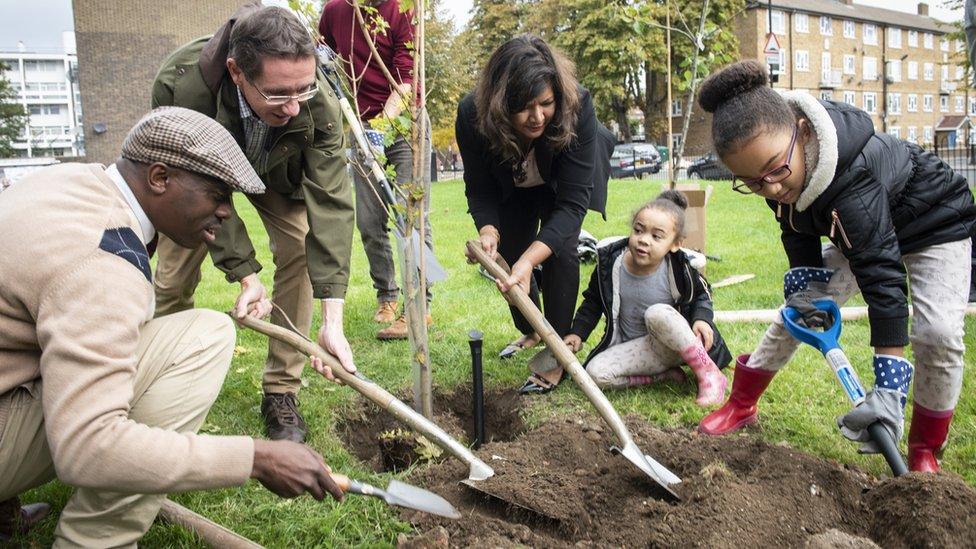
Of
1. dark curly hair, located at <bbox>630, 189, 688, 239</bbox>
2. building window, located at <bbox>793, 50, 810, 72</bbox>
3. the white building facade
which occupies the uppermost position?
the white building facade

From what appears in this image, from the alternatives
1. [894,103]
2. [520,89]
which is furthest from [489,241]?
[894,103]

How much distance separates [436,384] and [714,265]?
4226 millimetres

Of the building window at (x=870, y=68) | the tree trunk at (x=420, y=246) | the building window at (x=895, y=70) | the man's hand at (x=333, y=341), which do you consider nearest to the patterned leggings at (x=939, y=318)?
the tree trunk at (x=420, y=246)

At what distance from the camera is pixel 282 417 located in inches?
127

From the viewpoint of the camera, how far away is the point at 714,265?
7152 mm

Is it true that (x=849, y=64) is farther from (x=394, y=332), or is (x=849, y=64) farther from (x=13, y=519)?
(x=13, y=519)

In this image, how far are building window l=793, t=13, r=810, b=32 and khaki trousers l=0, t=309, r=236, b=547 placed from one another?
51542mm

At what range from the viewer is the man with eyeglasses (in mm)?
2590

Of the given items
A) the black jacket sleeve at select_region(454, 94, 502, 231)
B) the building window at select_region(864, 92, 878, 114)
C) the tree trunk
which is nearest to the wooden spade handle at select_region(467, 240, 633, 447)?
the tree trunk

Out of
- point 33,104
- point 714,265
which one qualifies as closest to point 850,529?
point 714,265

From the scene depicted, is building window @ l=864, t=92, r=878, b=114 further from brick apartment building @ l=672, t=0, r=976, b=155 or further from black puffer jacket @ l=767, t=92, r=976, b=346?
black puffer jacket @ l=767, t=92, r=976, b=346

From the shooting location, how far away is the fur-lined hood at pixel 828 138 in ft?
7.86

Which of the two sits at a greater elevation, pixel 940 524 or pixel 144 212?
pixel 144 212

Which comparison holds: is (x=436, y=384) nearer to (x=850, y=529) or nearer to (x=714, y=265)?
(x=850, y=529)
